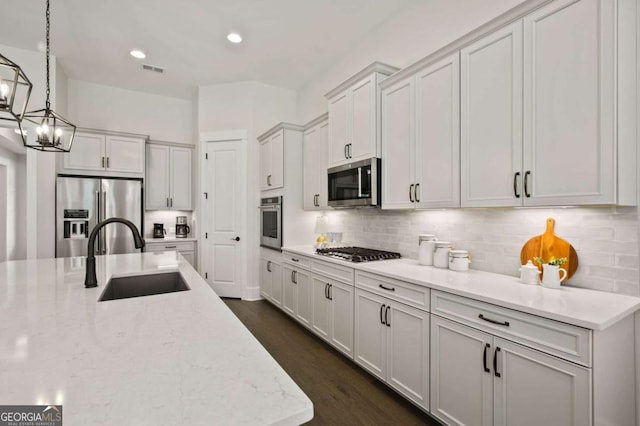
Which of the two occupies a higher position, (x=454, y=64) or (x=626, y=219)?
(x=454, y=64)

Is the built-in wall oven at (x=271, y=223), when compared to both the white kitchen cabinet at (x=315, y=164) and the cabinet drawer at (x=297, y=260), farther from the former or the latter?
the white kitchen cabinet at (x=315, y=164)

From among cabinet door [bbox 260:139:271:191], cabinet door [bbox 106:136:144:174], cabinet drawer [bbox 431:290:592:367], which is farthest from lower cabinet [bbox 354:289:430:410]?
cabinet door [bbox 106:136:144:174]

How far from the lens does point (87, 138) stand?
446 cm

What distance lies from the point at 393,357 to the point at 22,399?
6.56 ft

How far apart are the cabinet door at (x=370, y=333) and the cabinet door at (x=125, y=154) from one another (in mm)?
4112

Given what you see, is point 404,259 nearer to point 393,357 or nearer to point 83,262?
point 393,357

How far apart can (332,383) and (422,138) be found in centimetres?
204

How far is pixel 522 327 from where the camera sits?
4.75 ft

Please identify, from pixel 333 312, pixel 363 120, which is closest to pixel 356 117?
pixel 363 120

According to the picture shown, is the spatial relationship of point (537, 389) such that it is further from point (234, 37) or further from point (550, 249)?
point (234, 37)

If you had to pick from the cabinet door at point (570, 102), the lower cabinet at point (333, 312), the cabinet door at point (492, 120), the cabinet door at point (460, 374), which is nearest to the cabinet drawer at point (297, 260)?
the lower cabinet at point (333, 312)

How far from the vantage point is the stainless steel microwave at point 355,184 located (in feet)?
9.06

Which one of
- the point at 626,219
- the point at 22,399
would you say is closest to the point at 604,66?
the point at 626,219

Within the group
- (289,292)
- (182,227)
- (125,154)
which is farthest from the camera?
(182,227)
